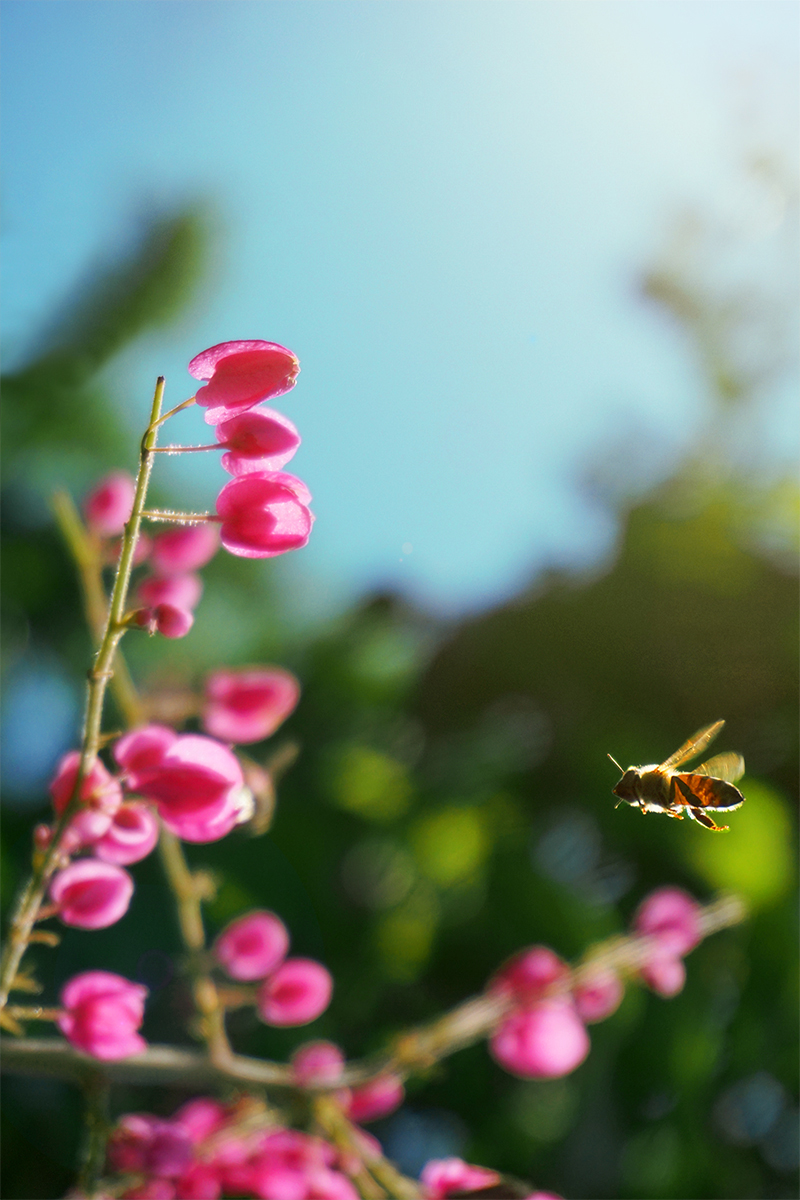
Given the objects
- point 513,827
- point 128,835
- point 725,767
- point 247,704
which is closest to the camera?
point 725,767

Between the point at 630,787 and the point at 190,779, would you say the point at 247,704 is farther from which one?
the point at 630,787

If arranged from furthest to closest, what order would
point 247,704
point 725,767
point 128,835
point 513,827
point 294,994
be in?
point 513,827, point 294,994, point 247,704, point 128,835, point 725,767

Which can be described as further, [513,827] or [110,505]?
[513,827]

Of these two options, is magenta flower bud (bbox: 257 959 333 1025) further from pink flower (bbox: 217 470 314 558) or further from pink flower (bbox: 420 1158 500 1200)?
pink flower (bbox: 217 470 314 558)

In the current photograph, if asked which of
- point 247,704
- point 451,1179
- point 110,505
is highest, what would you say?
point 110,505

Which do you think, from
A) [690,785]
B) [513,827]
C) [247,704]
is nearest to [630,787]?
[690,785]

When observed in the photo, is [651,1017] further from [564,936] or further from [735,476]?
[735,476]

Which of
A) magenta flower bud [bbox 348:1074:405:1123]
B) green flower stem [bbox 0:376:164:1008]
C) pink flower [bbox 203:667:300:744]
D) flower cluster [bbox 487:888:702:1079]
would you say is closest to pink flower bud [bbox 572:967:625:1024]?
flower cluster [bbox 487:888:702:1079]
